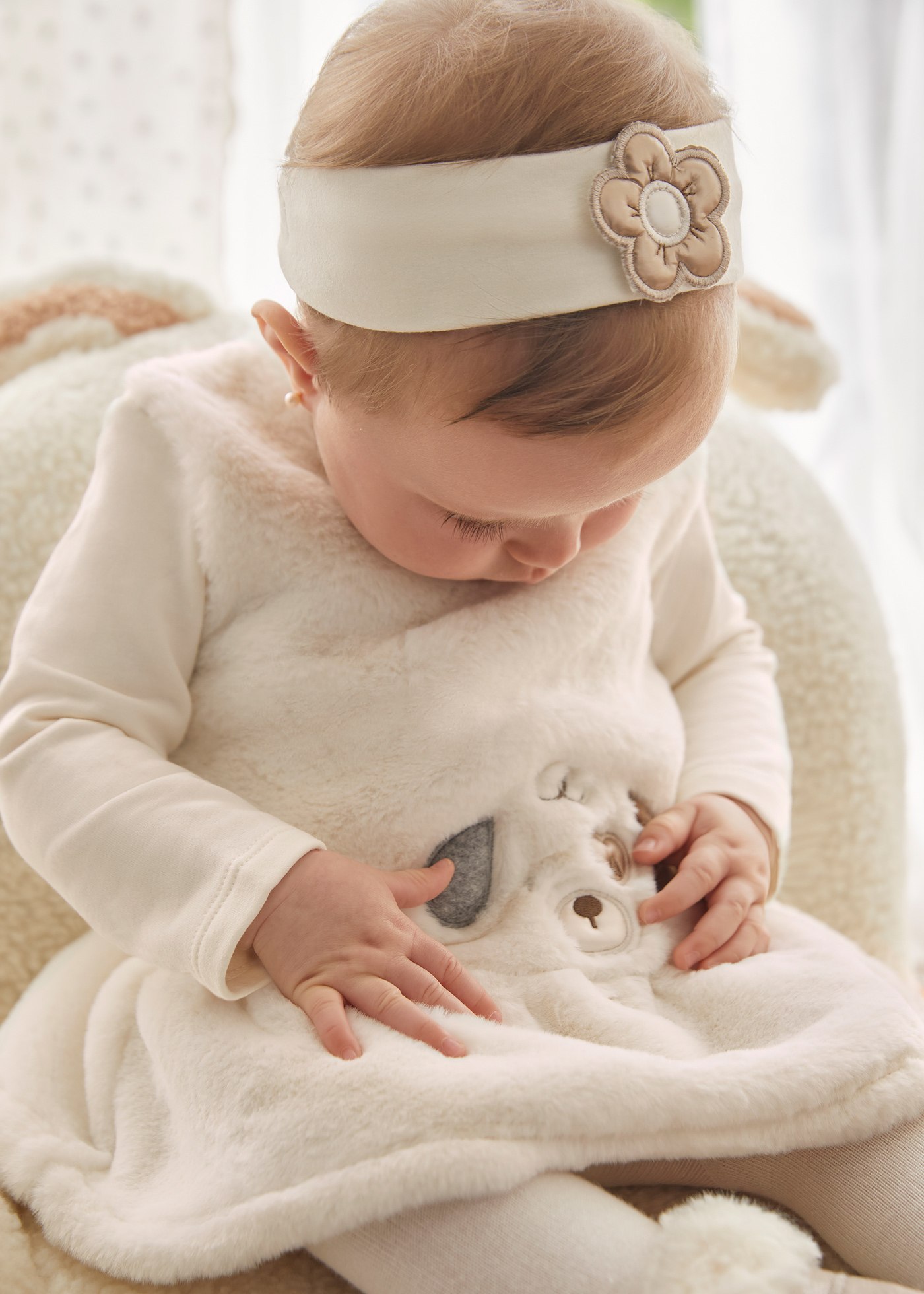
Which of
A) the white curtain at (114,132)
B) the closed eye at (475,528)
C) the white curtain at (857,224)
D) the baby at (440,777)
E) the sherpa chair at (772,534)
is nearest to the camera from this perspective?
the baby at (440,777)

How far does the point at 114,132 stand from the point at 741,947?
1175 millimetres

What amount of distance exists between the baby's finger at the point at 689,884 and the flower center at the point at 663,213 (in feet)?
1.29

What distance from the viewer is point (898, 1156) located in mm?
629

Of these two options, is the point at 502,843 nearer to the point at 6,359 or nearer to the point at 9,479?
the point at 9,479

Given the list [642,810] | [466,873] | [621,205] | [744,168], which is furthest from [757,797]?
[744,168]

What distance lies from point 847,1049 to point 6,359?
891 millimetres

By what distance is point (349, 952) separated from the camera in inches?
26.5

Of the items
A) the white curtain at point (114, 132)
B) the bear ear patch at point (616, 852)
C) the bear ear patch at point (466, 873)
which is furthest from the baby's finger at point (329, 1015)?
the white curtain at point (114, 132)

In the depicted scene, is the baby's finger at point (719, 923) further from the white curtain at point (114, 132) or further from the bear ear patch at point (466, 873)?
the white curtain at point (114, 132)

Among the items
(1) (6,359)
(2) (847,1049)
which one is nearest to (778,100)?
(1) (6,359)

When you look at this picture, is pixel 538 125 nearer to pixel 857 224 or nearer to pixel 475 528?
pixel 475 528

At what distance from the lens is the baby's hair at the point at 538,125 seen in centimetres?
59

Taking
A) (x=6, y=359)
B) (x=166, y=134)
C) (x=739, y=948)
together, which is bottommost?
(x=739, y=948)

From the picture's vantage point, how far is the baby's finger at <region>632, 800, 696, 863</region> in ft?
2.61
